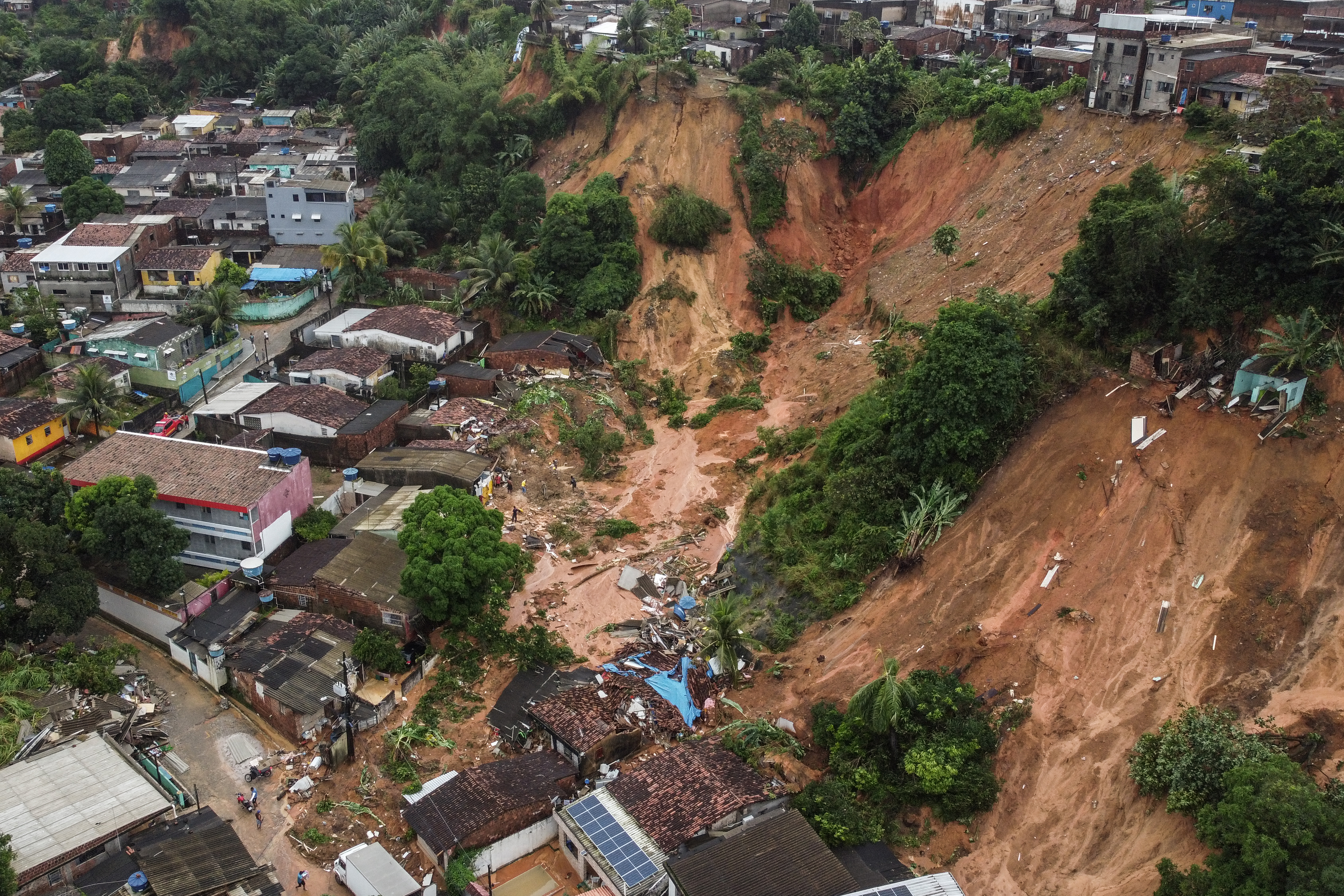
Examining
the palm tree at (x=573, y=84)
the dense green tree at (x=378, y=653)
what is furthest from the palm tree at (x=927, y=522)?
the palm tree at (x=573, y=84)

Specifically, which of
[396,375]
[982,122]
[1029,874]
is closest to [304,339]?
[396,375]

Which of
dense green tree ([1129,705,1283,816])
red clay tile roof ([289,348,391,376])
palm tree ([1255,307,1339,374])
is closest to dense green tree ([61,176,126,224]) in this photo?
red clay tile roof ([289,348,391,376])

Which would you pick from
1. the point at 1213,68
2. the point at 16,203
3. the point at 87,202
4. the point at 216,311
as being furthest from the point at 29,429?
the point at 1213,68

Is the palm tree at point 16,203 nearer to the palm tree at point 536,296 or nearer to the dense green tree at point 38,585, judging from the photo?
the palm tree at point 536,296

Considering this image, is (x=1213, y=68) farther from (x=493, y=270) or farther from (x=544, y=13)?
(x=544, y=13)

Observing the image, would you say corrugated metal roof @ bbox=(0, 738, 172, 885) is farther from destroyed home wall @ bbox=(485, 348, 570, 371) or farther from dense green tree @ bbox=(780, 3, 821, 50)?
dense green tree @ bbox=(780, 3, 821, 50)
